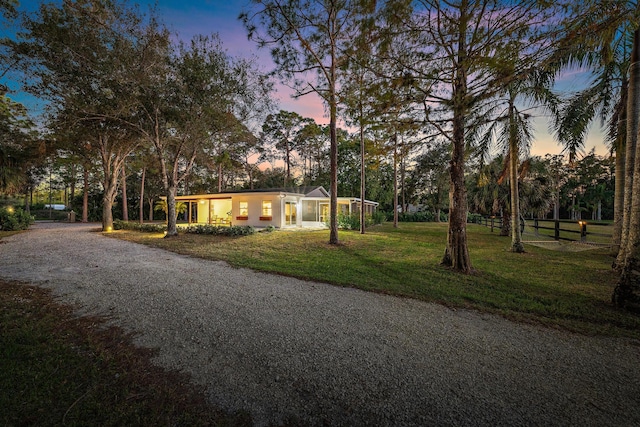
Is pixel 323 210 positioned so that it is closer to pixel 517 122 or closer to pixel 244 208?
pixel 244 208

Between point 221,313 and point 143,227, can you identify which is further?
point 143,227

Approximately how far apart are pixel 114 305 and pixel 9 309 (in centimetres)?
135

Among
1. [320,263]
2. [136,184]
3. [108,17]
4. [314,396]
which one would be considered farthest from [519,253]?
[136,184]

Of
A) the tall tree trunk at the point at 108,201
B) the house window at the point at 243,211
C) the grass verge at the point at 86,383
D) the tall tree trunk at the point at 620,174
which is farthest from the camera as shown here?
the house window at the point at 243,211

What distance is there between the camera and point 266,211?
18.5 metres

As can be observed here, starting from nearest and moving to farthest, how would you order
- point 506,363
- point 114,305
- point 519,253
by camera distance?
point 506,363 < point 114,305 < point 519,253

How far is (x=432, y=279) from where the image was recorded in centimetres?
584

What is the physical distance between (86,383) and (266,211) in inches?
649

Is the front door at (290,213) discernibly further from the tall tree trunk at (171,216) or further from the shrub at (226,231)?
the tall tree trunk at (171,216)

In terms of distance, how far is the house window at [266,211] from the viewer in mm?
18250

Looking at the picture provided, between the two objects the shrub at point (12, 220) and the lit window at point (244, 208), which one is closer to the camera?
the shrub at point (12, 220)

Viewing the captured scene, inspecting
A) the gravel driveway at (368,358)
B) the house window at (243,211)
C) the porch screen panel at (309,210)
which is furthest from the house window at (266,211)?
the gravel driveway at (368,358)

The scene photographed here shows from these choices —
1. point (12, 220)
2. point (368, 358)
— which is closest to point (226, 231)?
point (368, 358)

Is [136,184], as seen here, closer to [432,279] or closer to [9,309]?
[9,309]
